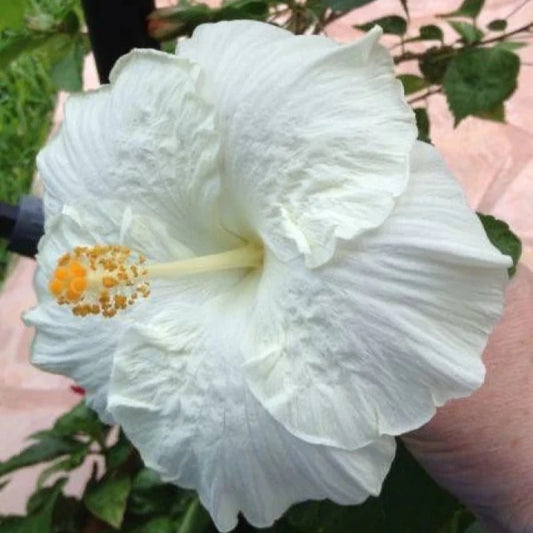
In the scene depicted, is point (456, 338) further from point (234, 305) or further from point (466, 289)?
point (234, 305)

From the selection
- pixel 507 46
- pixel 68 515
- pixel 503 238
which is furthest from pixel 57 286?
pixel 68 515

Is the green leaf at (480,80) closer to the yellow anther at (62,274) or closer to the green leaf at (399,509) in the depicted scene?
the green leaf at (399,509)

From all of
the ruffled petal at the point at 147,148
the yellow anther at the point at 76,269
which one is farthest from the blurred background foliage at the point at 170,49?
the yellow anther at the point at 76,269

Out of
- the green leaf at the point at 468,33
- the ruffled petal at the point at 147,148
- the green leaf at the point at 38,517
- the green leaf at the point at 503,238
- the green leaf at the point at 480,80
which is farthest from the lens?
the green leaf at the point at 38,517

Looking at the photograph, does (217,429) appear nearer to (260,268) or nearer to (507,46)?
(260,268)

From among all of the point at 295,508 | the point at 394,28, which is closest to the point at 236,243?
the point at 295,508

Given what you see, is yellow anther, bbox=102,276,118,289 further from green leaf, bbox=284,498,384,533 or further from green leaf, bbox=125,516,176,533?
green leaf, bbox=125,516,176,533
